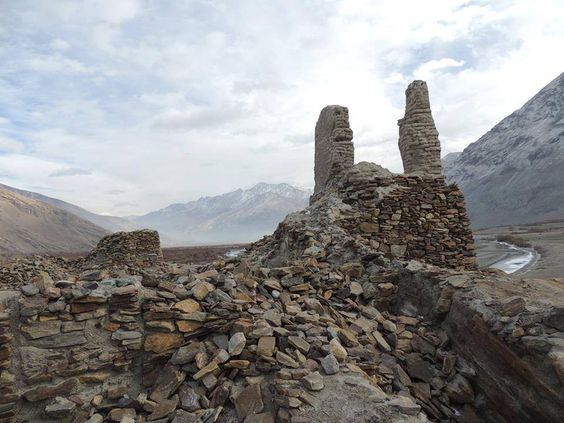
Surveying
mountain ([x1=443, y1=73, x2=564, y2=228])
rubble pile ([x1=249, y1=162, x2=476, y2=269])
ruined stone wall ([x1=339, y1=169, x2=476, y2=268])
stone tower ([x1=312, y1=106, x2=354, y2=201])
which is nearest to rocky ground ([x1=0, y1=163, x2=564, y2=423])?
rubble pile ([x1=249, y1=162, x2=476, y2=269])

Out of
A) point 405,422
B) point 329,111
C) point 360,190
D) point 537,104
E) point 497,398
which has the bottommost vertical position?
point 497,398

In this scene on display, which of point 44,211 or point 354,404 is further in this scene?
point 44,211

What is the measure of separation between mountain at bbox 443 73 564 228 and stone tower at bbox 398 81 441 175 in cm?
11643

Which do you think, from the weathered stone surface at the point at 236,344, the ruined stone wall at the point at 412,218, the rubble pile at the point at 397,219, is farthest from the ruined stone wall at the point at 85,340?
the ruined stone wall at the point at 412,218

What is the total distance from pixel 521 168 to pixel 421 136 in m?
150

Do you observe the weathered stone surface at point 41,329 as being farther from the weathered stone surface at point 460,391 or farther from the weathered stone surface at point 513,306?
the weathered stone surface at point 513,306

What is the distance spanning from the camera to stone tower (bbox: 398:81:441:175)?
448 inches

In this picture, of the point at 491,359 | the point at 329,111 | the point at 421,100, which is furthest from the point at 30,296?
the point at 421,100

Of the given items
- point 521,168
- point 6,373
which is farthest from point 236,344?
point 521,168

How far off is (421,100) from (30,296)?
36.8 feet

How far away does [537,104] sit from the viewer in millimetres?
168625

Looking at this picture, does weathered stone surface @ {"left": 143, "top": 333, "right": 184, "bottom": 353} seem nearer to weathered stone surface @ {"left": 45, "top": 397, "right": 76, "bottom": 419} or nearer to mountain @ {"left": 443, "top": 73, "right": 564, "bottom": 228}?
weathered stone surface @ {"left": 45, "top": 397, "right": 76, "bottom": 419}

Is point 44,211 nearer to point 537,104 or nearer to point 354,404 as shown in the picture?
point 354,404

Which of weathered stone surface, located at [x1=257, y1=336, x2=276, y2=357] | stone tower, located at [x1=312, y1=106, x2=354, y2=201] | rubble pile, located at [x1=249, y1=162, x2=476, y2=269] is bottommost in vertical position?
weathered stone surface, located at [x1=257, y1=336, x2=276, y2=357]
